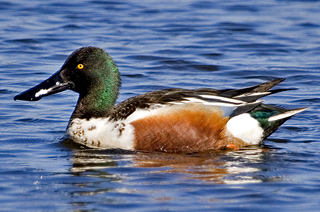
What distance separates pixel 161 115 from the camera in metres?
7.16

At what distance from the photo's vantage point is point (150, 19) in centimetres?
1330

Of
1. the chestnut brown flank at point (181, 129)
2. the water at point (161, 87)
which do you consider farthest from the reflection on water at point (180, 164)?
the chestnut brown flank at point (181, 129)

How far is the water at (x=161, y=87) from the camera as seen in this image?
5.85m

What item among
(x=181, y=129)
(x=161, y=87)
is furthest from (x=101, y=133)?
(x=161, y=87)

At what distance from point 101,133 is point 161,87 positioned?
8.32 ft

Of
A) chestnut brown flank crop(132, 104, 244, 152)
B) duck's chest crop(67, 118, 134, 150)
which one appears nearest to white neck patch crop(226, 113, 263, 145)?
chestnut brown flank crop(132, 104, 244, 152)

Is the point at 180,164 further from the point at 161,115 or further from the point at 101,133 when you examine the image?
the point at 101,133

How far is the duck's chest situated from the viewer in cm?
716

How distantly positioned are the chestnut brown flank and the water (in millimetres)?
177

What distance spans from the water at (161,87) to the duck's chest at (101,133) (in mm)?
119

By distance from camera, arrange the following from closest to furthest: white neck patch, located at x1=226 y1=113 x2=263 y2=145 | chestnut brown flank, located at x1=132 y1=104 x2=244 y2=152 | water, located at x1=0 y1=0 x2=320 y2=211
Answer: water, located at x1=0 y1=0 x2=320 y2=211, chestnut brown flank, located at x1=132 y1=104 x2=244 y2=152, white neck patch, located at x1=226 y1=113 x2=263 y2=145

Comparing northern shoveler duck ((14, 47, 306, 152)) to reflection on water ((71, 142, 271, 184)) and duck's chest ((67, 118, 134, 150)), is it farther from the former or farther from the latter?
reflection on water ((71, 142, 271, 184))

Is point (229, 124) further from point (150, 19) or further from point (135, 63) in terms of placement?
Result: point (150, 19)

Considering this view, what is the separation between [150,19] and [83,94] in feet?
18.9
